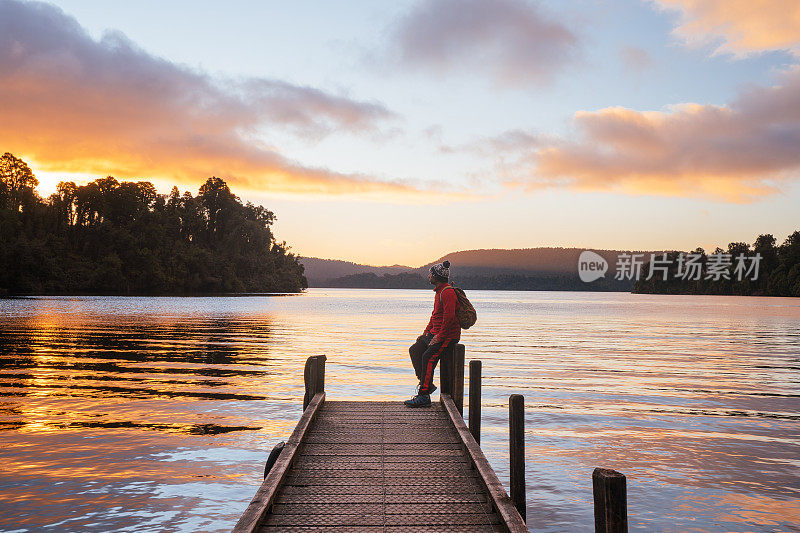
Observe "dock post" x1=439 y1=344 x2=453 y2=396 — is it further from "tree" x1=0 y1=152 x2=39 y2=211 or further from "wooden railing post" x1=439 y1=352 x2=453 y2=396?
"tree" x1=0 y1=152 x2=39 y2=211

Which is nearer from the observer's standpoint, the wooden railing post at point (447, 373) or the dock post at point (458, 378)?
the dock post at point (458, 378)

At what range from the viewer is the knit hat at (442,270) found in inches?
453

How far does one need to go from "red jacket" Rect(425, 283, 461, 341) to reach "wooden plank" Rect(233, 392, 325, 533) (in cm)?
299

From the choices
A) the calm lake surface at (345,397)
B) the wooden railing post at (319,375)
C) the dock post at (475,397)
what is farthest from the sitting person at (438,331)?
the calm lake surface at (345,397)

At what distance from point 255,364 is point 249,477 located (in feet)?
53.6

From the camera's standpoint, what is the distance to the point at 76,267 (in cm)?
12231

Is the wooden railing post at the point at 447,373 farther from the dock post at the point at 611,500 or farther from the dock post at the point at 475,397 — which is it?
the dock post at the point at 611,500

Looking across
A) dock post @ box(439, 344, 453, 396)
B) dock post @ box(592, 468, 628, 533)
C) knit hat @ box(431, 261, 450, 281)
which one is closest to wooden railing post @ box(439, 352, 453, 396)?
dock post @ box(439, 344, 453, 396)

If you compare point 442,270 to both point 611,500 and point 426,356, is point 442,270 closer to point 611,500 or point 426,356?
point 426,356

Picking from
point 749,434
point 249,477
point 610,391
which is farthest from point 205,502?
point 610,391

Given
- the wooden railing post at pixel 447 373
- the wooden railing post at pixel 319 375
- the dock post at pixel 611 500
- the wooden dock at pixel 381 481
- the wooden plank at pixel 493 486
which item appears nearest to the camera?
the dock post at pixel 611 500

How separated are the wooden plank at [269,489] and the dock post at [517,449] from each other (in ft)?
9.89

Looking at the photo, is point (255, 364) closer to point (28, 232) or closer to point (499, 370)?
point (499, 370)

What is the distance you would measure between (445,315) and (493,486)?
4579mm
